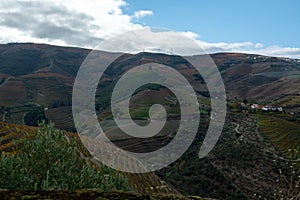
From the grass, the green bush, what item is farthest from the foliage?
the green bush

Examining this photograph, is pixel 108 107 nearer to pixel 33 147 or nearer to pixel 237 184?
pixel 237 184

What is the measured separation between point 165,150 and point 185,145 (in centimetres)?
459

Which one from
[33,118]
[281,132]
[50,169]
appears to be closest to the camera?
[50,169]

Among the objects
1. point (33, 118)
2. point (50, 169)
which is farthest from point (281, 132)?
point (33, 118)

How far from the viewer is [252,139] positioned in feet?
216

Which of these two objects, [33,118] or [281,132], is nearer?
[281,132]

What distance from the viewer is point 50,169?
8969 mm

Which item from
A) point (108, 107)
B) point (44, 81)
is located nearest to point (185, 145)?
point (108, 107)

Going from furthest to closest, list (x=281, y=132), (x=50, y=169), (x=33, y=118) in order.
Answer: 1. (x=33, y=118)
2. (x=281, y=132)
3. (x=50, y=169)

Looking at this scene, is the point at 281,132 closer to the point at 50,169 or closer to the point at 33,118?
the point at 50,169

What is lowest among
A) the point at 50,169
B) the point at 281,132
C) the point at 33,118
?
the point at 33,118

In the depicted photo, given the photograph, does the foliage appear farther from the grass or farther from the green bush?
the green bush

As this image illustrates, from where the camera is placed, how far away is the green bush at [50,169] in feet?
26.9

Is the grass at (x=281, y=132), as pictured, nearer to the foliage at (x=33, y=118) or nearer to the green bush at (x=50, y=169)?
the green bush at (x=50, y=169)
